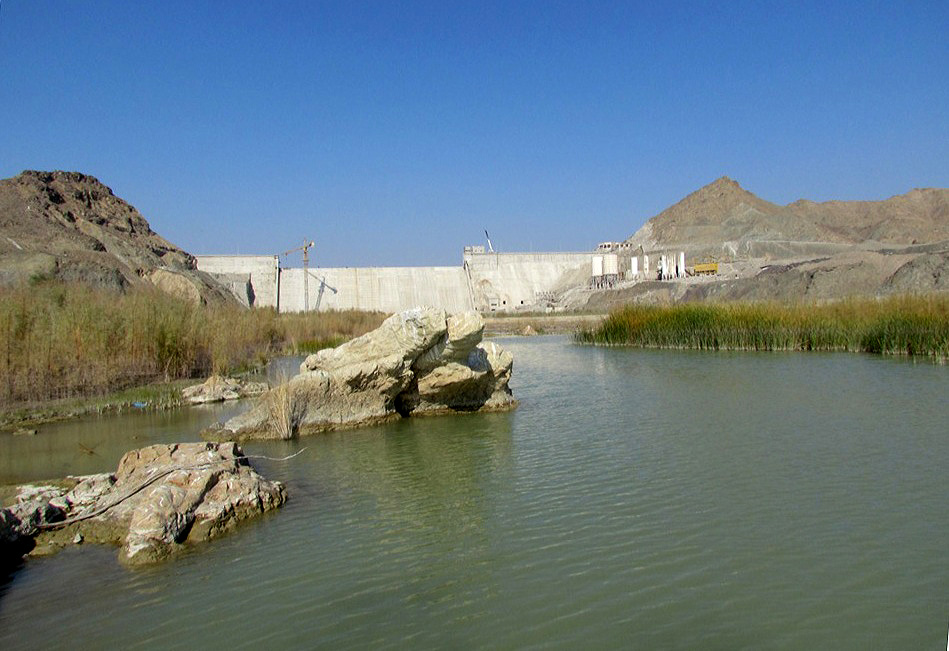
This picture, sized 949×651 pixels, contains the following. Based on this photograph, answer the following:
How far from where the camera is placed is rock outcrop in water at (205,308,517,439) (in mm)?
11273

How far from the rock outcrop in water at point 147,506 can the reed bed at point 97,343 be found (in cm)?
707

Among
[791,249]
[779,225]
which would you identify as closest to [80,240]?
[791,249]

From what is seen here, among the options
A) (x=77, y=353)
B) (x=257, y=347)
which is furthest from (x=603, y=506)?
(x=257, y=347)

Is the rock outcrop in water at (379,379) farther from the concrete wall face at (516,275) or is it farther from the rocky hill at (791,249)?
the concrete wall face at (516,275)

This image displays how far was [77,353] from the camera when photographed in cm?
1440

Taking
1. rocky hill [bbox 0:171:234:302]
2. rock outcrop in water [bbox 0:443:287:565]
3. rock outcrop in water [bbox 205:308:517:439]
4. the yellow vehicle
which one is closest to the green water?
rock outcrop in water [bbox 0:443:287:565]

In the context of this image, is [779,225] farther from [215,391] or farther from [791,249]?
[215,391]

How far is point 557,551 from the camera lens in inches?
226

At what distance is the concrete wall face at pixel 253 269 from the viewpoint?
2594 inches

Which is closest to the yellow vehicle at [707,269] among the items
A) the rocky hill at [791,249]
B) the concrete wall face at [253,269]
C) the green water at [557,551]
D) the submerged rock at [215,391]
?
the rocky hill at [791,249]

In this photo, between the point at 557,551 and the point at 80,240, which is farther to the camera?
the point at 80,240

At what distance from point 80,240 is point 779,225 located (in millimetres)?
77326

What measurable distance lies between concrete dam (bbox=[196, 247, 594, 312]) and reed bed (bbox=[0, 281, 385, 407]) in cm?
4412

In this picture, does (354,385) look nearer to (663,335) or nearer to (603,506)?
(603,506)
